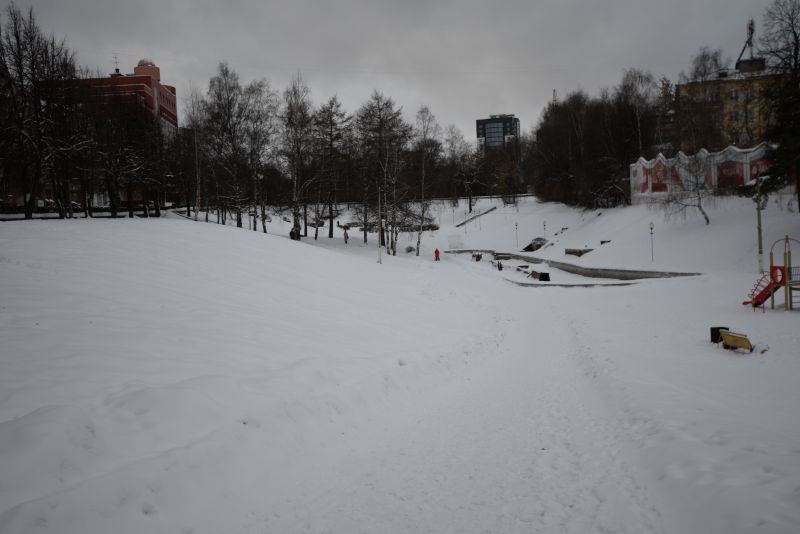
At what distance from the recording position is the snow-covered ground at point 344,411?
3.87 metres

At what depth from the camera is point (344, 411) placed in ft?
21.4

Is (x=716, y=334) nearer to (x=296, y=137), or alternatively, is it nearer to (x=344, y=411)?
(x=344, y=411)

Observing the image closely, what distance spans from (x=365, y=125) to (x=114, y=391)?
103 ft

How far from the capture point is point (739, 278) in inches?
784

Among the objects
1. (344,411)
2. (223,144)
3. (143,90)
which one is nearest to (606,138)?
(223,144)

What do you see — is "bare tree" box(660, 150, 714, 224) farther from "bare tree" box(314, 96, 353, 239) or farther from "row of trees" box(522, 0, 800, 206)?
"bare tree" box(314, 96, 353, 239)

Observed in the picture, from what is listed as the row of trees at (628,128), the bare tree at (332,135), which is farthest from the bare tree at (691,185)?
the bare tree at (332,135)

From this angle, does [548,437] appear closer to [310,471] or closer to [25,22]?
[310,471]

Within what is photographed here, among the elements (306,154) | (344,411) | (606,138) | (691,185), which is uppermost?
(606,138)

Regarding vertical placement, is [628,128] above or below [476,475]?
above

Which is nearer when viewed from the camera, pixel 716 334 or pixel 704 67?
pixel 716 334

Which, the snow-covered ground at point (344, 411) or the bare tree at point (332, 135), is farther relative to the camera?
the bare tree at point (332, 135)

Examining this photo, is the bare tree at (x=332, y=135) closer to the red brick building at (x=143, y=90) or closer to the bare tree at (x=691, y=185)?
the red brick building at (x=143, y=90)

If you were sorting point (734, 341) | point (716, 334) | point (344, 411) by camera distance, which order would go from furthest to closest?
point (716, 334), point (734, 341), point (344, 411)
